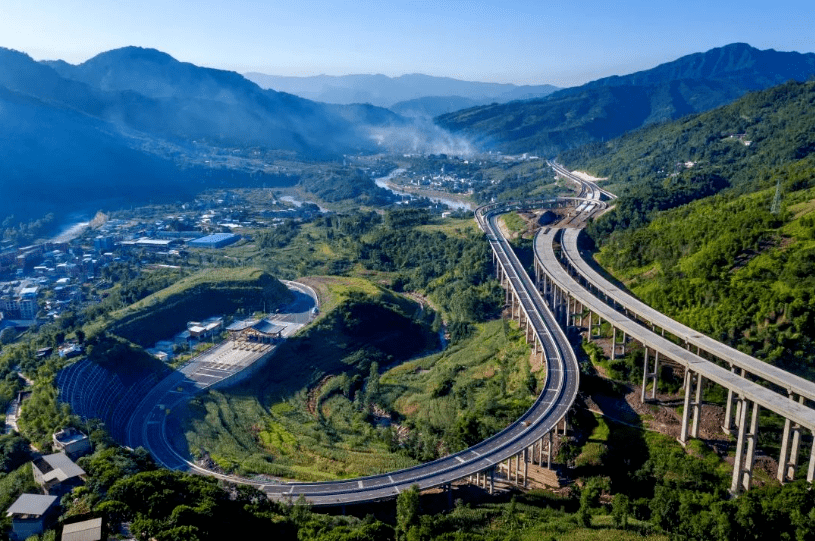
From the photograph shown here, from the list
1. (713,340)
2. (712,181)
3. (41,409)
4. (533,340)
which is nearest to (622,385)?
(713,340)

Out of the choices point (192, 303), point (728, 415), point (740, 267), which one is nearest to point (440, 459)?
point (728, 415)

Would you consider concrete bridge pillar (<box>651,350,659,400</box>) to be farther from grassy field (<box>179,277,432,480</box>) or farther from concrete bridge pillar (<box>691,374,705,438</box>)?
grassy field (<box>179,277,432,480</box>)

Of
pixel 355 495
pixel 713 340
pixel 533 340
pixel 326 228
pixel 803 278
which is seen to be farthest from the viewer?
pixel 326 228

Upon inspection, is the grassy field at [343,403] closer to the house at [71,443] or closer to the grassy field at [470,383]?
the grassy field at [470,383]

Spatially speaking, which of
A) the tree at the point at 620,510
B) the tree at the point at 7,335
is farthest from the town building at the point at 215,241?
the tree at the point at 620,510

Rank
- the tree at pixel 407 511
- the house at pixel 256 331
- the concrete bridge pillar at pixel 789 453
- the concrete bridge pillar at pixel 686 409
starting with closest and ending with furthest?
the tree at pixel 407 511 < the concrete bridge pillar at pixel 789 453 < the concrete bridge pillar at pixel 686 409 < the house at pixel 256 331

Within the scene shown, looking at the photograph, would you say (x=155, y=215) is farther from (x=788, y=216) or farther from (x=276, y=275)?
(x=788, y=216)

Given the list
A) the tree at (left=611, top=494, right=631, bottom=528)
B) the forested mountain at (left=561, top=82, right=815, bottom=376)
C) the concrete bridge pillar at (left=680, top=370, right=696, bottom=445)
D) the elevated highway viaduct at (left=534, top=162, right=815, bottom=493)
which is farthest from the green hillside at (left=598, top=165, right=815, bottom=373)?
the tree at (left=611, top=494, right=631, bottom=528)
